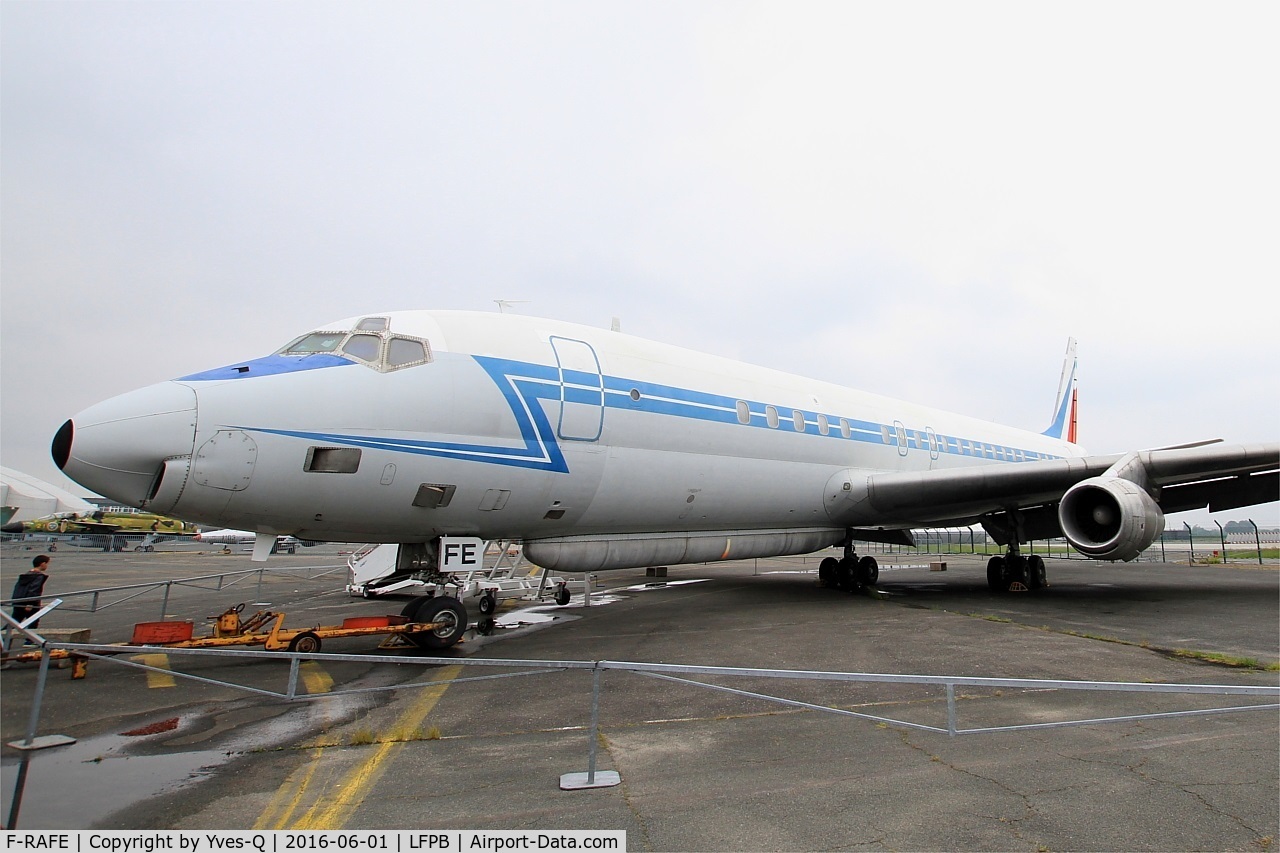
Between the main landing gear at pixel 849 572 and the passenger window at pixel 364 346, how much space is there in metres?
12.0

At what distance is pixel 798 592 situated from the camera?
55.1 ft

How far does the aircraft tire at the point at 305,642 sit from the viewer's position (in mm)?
7910

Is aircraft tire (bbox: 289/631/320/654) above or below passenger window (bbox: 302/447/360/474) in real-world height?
below

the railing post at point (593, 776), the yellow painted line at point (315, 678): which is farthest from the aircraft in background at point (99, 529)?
the railing post at point (593, 776)

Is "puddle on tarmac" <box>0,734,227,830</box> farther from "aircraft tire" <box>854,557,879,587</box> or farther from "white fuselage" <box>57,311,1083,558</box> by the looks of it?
"aircraft tire" <box>854,557,879,587</box>

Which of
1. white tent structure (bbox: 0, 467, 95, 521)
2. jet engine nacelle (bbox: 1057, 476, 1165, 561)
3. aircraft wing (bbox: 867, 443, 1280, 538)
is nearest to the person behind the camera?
jet engine nacelle (bbox: 1057, 476, 1165, 561)

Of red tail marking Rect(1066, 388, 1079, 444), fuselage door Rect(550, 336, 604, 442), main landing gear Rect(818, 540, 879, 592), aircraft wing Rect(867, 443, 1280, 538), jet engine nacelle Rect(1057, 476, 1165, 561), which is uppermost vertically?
red tail marking Rect(1066, 388, 1079, 444)

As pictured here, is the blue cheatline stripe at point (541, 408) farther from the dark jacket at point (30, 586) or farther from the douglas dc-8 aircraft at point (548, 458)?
the dark jacket at point (30, 586)

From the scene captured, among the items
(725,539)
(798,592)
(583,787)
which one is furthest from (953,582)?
(583,787)

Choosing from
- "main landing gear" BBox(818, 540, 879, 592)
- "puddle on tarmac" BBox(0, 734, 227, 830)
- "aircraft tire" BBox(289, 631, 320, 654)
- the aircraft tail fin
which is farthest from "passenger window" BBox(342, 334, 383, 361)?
the aircraft tail fin

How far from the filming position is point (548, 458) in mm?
8734

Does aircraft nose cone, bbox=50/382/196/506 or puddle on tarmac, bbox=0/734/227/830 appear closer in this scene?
puddle on tarmac, bbox=0/734/227/830
